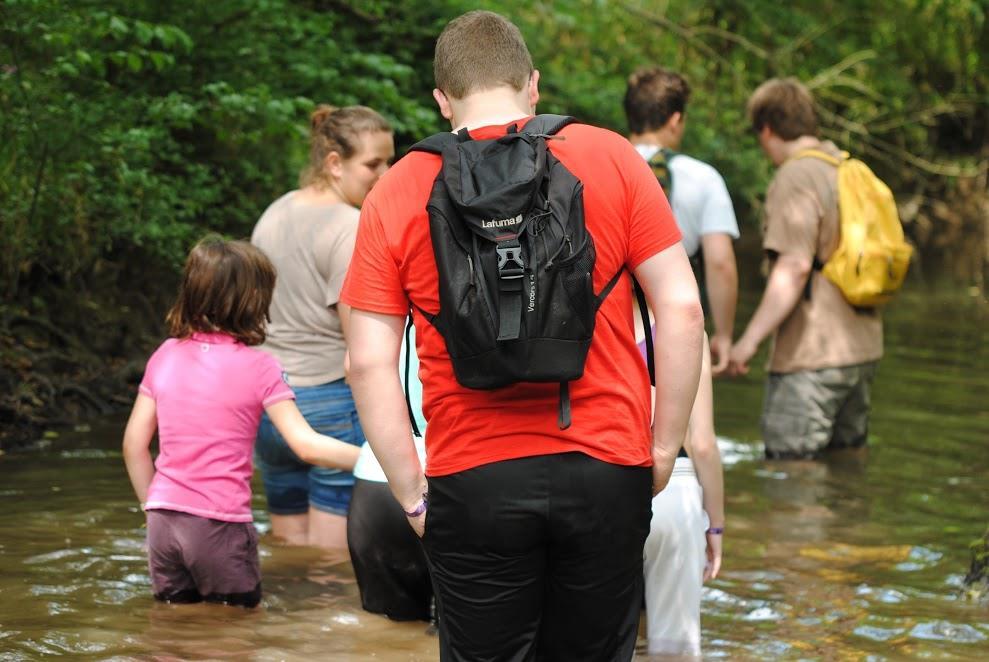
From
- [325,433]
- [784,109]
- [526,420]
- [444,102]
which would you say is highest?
[784,109]

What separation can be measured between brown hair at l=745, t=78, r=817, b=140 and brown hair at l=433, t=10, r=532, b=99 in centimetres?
533

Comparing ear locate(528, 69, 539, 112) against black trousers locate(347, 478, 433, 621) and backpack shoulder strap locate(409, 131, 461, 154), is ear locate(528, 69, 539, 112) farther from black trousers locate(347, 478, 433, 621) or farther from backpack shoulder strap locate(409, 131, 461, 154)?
black trousers locate(347, 478, 433, 621)

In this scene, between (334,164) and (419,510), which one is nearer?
(419,510)

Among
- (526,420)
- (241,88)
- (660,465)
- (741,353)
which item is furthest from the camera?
(241,88)

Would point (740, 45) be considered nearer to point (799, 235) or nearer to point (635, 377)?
point (799, 235)

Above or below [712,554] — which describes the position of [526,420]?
above

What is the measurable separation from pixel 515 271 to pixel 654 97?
3.44 m

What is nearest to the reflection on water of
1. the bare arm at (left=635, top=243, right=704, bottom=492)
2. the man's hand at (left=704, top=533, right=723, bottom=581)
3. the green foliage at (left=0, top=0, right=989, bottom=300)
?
the man's hand at (left=704, top=533, right=723, bottom=581)

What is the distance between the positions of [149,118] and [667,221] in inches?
256

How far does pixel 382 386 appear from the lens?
3240mm

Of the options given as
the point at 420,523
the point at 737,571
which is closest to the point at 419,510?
the point at 420,523

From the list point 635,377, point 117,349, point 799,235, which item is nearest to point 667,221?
point 635,377

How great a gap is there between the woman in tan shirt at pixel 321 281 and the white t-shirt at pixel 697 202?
1.48 m

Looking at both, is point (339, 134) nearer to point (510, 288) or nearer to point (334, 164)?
point (334, 164)
